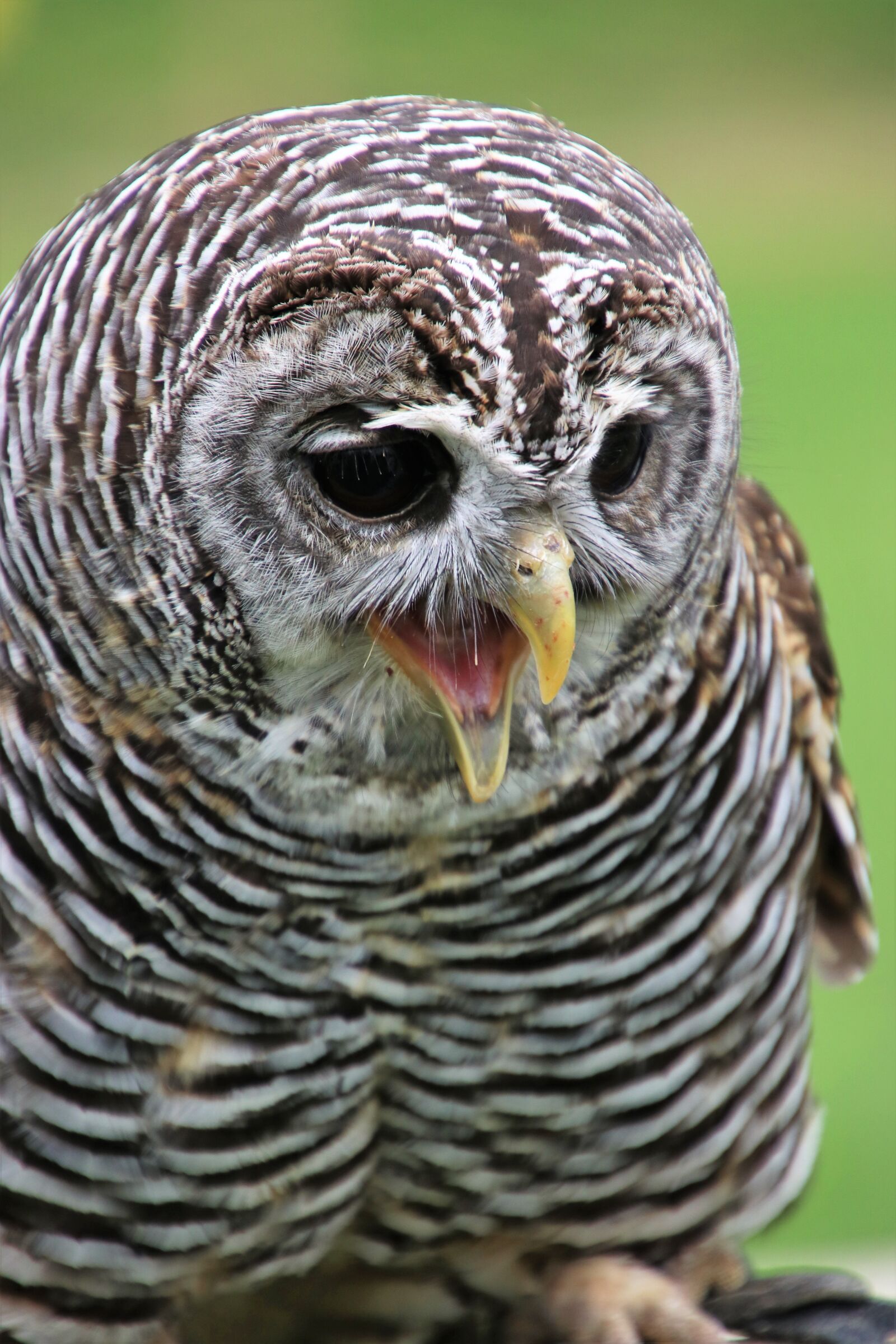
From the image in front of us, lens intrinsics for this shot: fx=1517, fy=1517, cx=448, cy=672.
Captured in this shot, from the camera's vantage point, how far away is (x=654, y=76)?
34.4ft

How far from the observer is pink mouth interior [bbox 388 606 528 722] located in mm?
1380

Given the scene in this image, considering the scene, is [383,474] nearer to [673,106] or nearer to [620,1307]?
[620,1307]

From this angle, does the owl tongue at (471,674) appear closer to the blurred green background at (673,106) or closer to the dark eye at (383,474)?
the dark eye at (383,474)

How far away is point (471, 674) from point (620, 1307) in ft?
3.14

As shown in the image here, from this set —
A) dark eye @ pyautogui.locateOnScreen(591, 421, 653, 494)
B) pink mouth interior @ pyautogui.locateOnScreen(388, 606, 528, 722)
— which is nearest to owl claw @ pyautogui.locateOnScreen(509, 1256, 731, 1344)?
pink mouth interior @ pyautogui.locateOnScreen(388, 606, 528, 722)

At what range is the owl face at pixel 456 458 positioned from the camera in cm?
120

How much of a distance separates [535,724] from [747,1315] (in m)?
1.01

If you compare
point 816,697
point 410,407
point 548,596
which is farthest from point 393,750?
point 816,697

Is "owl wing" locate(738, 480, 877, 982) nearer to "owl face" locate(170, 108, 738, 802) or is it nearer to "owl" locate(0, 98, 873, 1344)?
"owl" locate(0, 98, 873, 1344)

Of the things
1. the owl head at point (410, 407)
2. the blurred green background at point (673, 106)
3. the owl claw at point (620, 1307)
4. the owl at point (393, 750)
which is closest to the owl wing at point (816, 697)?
the owl at point (393, 750)

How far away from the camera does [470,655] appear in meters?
1.40

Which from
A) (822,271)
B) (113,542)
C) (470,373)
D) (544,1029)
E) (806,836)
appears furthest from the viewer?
(822,271)

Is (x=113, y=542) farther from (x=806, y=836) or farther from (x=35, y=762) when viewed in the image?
(x=806, y=836)

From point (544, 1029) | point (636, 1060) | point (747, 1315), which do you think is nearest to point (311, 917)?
point (544, 1029)
